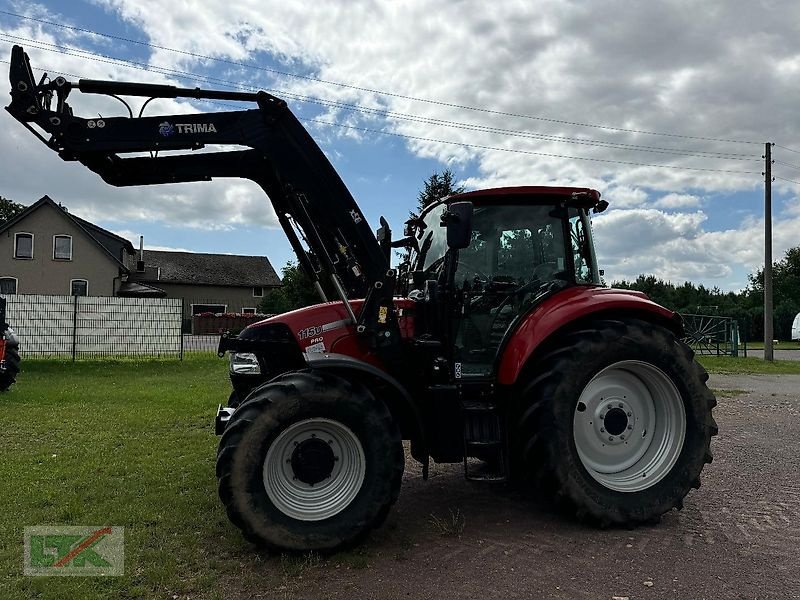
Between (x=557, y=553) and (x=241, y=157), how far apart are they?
3.54 m

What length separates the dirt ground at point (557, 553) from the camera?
3.38 metres

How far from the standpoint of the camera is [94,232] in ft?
122

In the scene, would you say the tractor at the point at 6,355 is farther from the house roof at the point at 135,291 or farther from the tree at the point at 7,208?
the tree at the point at 7,208

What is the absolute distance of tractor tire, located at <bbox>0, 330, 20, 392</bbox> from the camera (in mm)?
11391

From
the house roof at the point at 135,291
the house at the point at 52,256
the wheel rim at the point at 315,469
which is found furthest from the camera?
the house roof at the point at 135,291

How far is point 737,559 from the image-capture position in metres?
3.77

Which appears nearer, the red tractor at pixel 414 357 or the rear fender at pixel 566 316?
the red tractor at pixel 414 357

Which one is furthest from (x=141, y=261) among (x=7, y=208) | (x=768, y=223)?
(x=768, y=223)

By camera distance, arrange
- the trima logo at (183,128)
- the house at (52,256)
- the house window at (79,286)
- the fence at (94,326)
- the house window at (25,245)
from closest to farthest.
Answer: the trima logo at (183,128)
the fence at (94,326)
the house at (52,256)
the house window at (25,245)
the house window at (79,286)

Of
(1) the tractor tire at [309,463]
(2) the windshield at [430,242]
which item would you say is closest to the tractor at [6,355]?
(2) the windshield at [430,242]

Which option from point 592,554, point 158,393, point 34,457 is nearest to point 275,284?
point 158,393

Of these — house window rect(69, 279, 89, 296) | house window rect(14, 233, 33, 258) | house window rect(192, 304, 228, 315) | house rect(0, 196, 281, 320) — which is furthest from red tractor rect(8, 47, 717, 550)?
house window rect(192, 304, 228, 315)

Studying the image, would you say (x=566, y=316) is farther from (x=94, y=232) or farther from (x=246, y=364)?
(x=94, y=232)

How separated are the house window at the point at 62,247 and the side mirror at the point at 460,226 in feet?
119
